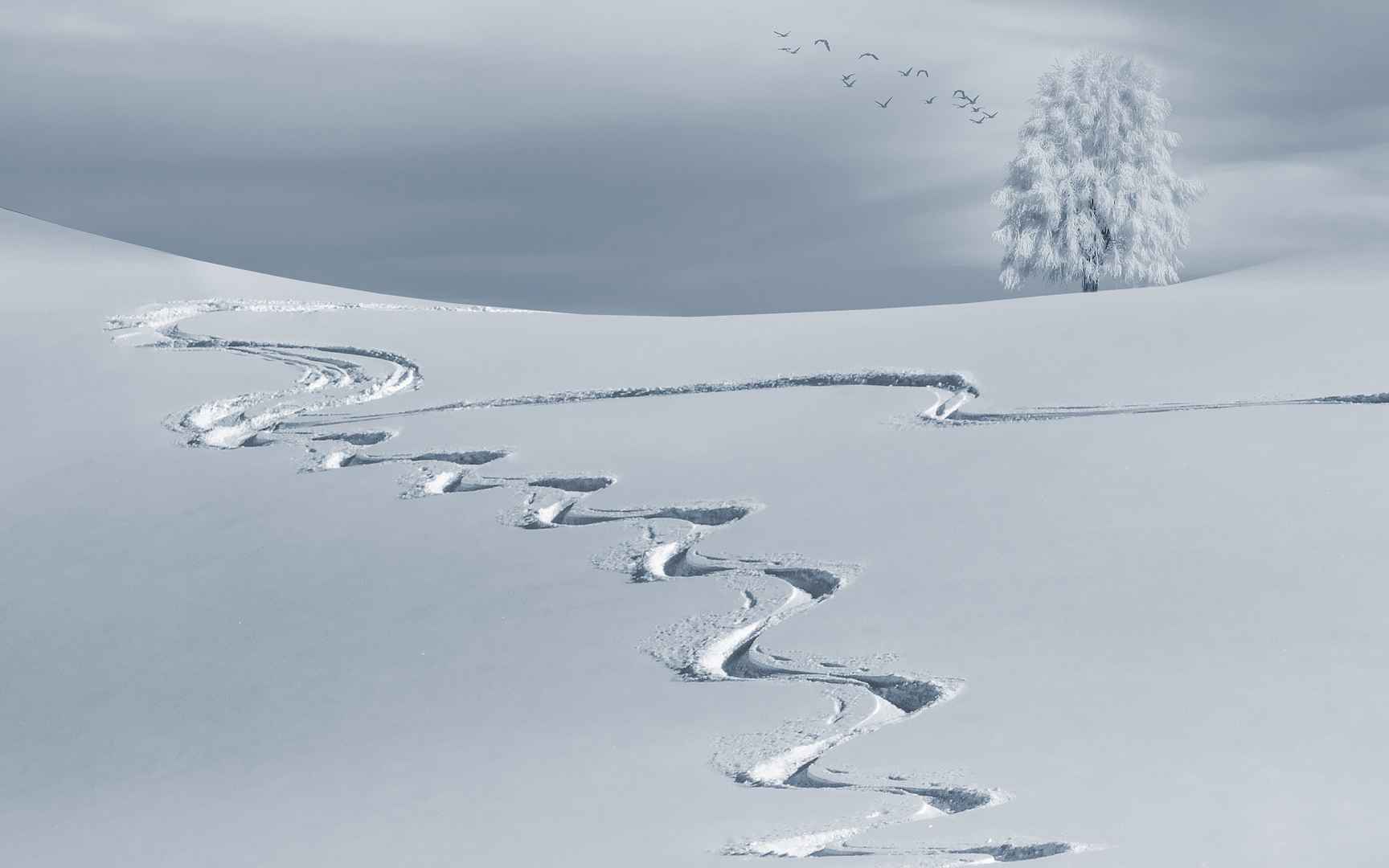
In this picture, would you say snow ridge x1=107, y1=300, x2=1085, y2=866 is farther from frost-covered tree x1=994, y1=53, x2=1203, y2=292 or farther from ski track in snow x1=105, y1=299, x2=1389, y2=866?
frost-covered tree x1=994, y1=53, x2=1203, y2=292

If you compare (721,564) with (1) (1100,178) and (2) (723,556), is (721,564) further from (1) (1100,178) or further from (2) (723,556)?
(1) (1100,178)

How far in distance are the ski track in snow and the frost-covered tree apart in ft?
64.4

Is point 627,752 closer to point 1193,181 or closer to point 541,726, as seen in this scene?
point 541,726

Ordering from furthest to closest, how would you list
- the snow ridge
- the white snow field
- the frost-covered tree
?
the frost-covered tree, the white snow field, the snow ridge

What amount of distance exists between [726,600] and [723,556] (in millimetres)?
730

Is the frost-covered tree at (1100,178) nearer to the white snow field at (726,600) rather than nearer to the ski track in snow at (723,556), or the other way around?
the white snow field at (726,600)

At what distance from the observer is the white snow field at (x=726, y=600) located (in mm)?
6230

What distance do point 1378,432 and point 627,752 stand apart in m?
6.10

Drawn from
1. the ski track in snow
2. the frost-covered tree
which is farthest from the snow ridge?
the frost-covered tree

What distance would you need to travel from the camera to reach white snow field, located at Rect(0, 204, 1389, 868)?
6230 mm

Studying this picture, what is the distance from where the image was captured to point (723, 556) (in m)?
9.35

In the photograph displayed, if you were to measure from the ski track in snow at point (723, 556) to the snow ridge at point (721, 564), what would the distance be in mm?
11

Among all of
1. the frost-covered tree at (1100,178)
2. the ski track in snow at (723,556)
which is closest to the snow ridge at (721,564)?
the ski track in snow at (723,556)

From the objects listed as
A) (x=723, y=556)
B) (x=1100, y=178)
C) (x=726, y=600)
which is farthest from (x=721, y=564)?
(x=1100, y=178)
